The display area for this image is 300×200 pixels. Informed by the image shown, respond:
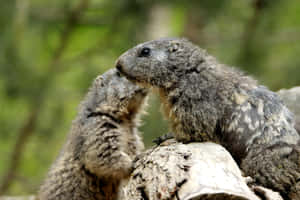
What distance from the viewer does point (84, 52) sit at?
387 inches

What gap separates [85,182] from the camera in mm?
5684

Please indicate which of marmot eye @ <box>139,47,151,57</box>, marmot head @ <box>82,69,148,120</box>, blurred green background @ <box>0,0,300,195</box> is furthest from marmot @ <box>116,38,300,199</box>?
blurred green background @ <box>0,0,300,195</box>

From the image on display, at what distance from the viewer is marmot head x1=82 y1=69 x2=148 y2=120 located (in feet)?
19.5

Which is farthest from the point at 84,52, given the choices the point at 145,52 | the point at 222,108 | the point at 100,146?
the point at 222,108

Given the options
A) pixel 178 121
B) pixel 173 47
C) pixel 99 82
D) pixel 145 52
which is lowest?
pixel 178 121

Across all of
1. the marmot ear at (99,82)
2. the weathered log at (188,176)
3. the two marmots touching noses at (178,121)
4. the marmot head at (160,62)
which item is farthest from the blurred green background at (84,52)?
the weathered log at (188,176)

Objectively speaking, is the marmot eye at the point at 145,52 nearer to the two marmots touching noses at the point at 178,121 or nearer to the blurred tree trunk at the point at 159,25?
the two marmots touching noses at the point at 178,121

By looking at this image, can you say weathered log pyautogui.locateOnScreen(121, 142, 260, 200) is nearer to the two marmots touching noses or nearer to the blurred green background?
the two marmots touching noses

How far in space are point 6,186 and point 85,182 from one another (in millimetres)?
4920

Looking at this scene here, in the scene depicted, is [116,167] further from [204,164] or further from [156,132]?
[156,132]

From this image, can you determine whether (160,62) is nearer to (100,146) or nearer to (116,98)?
(116,98)

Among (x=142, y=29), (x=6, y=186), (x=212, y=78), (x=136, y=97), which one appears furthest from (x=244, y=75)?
(x=6, y=186)

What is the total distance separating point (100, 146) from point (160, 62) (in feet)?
3.67

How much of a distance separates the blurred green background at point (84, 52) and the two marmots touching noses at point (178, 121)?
263 cm
